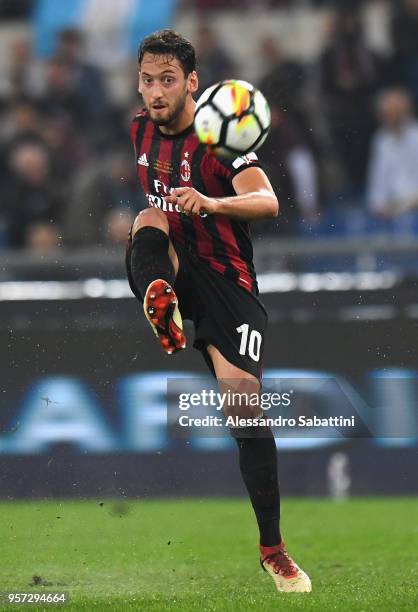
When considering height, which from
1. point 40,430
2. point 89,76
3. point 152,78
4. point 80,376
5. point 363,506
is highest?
point 152,78

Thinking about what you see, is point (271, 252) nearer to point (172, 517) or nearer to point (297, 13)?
Result: point (172, 517)

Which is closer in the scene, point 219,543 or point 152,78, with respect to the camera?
point 152,78

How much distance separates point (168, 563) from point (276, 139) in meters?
2.73

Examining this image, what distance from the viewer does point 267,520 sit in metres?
5.76

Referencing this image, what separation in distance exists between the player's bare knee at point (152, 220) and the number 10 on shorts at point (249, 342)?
0.55m

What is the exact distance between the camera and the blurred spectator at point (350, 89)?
10922 mm

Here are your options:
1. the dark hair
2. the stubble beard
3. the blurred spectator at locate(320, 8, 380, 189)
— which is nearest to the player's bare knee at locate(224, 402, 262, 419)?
the stubble beard

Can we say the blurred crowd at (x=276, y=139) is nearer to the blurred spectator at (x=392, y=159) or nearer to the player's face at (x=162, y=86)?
the blurred spectator at (x=392, y=159)

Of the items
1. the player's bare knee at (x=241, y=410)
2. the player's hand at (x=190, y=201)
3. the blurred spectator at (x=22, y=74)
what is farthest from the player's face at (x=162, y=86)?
the blurred spectator at (x=22, y=74)

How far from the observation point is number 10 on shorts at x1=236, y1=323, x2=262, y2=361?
Answer: 5.77 m

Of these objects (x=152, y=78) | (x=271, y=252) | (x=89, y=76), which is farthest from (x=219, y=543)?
(x=89, y=76)

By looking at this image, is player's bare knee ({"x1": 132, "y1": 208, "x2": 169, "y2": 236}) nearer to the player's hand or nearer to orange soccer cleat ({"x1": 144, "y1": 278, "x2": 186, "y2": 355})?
orange soccer cleat ({"x1": 144, "y1": 278, "x2": 186, "y2": 355})

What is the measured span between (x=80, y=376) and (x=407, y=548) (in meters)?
2.08

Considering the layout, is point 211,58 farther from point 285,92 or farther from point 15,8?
point 285,92
